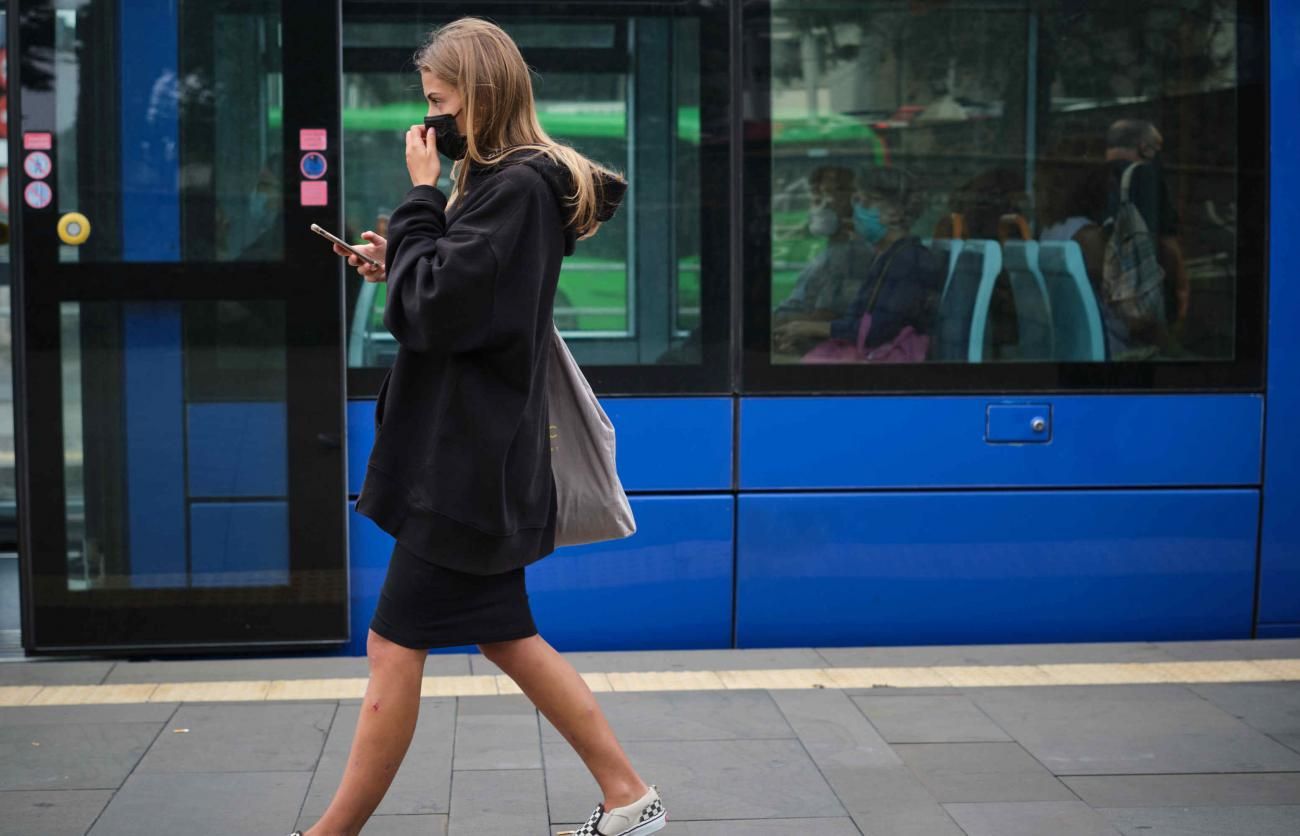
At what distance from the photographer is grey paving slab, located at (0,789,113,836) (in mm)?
3516

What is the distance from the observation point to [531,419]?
312 cm

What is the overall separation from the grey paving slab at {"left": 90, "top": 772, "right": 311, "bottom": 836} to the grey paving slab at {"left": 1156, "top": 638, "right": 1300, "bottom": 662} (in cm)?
286

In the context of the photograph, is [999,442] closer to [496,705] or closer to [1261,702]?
[1261,702]

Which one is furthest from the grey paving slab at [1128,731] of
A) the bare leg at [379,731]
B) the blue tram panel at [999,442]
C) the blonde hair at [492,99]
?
the blonde hair at [492,99]

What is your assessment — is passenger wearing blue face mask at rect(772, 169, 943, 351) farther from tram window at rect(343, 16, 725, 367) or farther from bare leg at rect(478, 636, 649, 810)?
bare leg at rect(478, 636, 649, 810)

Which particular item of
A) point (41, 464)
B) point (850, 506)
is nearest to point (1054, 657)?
point (850, 506)

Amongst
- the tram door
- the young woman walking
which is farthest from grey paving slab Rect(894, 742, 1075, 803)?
the tram door

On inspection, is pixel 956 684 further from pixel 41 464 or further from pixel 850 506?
pixel 41 464

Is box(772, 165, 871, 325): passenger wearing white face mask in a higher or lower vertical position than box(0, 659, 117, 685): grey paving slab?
higher

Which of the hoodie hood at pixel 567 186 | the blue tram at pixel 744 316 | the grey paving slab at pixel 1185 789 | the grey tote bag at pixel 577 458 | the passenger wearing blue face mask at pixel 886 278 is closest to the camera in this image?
the hoodie hood at pixel 567 186

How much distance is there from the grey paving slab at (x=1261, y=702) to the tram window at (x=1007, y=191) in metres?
1.07

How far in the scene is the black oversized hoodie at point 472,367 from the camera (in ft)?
9.63

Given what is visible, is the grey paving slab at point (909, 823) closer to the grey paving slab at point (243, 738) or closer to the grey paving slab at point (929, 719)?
the grey paving slab at point (929, 719)

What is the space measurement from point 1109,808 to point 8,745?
2751mm
